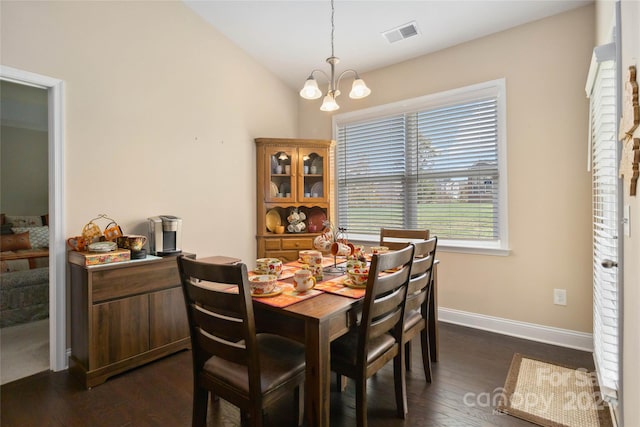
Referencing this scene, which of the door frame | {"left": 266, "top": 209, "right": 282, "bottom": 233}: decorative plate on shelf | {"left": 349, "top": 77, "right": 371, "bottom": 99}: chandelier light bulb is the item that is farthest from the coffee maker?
{"left": 349, "top": 77, "right": 371, "bottom": 99}: chandelier light bulb

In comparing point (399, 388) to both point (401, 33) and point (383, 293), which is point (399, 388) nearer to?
point (383, 293)

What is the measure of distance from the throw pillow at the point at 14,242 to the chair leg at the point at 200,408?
418 centimetres

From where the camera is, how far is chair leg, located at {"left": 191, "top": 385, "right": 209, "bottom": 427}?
1515mm

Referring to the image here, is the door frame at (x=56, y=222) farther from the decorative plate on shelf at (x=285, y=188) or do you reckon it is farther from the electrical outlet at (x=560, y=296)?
the electrical outlet at (x=560, y=296)

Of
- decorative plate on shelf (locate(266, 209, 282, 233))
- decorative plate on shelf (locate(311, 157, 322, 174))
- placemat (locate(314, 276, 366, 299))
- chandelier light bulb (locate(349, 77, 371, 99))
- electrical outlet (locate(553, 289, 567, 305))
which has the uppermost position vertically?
chandelier light bulb (locate(349, 77, 371, 99))

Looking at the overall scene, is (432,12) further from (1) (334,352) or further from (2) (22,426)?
(2) (22,426)

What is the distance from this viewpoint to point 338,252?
2105mm

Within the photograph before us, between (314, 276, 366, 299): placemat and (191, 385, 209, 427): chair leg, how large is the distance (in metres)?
0.74

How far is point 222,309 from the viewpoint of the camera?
4.36ft

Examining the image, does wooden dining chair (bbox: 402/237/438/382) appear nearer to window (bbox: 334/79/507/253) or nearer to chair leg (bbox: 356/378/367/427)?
chair leg (bbox: 356/378/367/427)

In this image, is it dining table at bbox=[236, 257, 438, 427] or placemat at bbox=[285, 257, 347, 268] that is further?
placemat at bbox=[285, 257, 347, 268]

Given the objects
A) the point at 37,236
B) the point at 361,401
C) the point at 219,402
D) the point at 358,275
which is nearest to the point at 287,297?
the point at 358,275

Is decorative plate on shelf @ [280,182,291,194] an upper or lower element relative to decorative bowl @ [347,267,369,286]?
upper

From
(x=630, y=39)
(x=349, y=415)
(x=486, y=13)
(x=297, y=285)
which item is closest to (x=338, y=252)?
(x=297, y=285)
